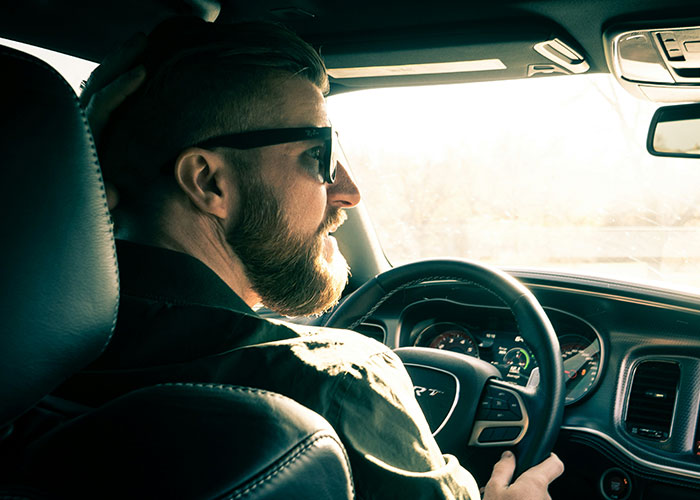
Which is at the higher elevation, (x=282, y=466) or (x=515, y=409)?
(x=282, y=466)

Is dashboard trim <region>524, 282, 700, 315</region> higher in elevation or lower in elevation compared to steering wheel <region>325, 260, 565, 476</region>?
higher

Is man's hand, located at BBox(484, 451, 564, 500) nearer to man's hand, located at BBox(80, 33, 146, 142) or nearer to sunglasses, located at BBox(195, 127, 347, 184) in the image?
sunglasses, located at BBox(195, 127, 347, 184)

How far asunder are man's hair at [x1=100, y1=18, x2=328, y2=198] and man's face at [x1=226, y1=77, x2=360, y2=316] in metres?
0.08

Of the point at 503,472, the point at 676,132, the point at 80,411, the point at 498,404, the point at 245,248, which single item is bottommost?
the point at 503,472

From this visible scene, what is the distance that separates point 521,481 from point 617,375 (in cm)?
109

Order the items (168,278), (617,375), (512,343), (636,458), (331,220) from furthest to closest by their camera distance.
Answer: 1. (512,343)
2. (617,375)
3. (636,458)
4. (331,220)
5. (168,278)

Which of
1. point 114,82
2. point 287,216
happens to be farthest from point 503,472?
point 114,82

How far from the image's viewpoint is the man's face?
1674 mm

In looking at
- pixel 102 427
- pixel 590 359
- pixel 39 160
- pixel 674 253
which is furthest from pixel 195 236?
pixel 674 253

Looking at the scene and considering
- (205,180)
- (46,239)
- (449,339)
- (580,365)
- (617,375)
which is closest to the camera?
(46,239)

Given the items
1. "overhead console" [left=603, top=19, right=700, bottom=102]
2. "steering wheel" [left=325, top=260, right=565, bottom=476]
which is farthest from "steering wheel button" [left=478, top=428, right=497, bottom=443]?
"overhead console" [left=603, top=19, right=700, bottom=102]

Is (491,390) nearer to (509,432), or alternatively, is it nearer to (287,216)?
(509,432)

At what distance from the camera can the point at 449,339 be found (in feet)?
10.2

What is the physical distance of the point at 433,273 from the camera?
2.35m
